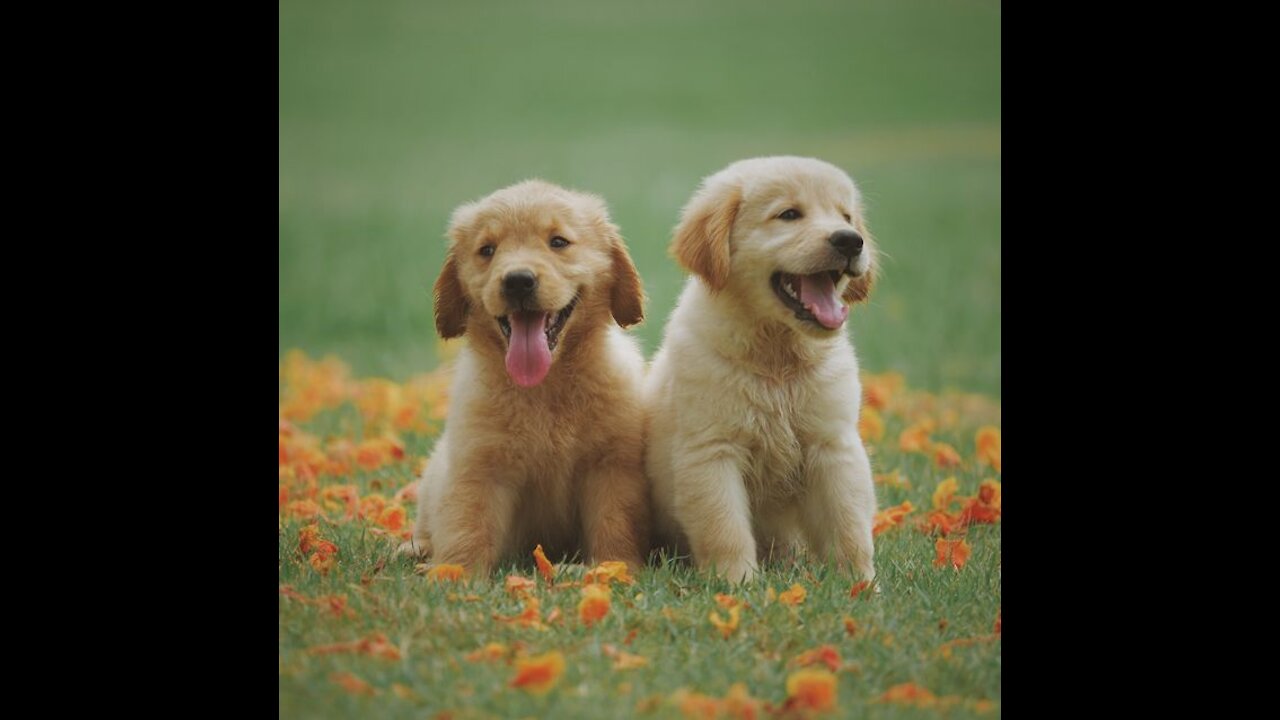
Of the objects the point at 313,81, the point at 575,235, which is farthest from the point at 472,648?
the point at 313,81

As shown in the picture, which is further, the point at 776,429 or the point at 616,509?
the point at 616,509

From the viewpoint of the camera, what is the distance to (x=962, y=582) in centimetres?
408

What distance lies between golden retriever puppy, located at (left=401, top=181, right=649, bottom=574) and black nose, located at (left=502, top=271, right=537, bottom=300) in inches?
3.3

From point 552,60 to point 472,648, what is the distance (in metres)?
2.71

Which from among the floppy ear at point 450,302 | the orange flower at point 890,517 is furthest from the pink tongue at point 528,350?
the orange flower at point 890,517

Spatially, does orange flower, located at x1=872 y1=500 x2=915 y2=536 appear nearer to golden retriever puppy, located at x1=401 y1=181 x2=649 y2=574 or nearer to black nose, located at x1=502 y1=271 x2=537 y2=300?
golden retriever puppy, located at x1=401 y1=181 x2=649 y2=574

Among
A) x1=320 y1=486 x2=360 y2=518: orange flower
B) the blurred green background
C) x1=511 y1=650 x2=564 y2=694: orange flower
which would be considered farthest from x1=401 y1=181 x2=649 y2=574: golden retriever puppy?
x1=511 y1=650 x2=564 y2=694: orange flower

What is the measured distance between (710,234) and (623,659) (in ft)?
5.17

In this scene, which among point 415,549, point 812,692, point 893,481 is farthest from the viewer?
point 893,481

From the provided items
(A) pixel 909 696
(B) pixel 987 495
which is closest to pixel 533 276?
(A) pixel 909 696

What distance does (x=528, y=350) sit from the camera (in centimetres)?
429

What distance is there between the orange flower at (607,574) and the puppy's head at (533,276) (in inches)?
25.9

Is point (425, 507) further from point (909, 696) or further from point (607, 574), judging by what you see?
point (909, 696)

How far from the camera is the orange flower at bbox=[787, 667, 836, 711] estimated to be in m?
2.96
